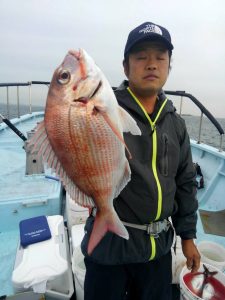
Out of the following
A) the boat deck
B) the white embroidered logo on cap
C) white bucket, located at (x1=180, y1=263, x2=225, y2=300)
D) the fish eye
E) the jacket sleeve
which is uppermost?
Result: the white embroidered logo on cap

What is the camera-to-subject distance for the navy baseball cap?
1.61 metres

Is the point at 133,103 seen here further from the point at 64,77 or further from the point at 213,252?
the point at 213,252

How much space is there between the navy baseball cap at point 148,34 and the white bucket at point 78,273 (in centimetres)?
175

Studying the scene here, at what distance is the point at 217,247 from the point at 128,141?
6.62 feet

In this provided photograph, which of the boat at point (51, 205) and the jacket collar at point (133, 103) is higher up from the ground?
the jacket collar at point (133, 103)

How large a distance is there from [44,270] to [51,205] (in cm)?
143

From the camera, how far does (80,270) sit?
2.28m

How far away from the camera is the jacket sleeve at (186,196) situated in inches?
76.5

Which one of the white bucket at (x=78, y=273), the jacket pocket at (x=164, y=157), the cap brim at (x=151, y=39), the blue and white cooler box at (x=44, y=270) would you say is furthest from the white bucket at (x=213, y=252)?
the cap brim at (x=151, y=39)

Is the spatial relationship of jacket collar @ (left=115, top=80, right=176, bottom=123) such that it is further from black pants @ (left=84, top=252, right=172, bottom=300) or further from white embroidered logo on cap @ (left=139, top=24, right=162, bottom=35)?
black pants @ (left=84, top=252, right=172, bottom=300)

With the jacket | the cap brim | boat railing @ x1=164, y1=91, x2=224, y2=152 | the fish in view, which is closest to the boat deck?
the jacket

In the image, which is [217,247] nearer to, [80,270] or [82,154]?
[80,270]

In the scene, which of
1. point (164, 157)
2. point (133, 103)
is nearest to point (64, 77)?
point (133, 103)

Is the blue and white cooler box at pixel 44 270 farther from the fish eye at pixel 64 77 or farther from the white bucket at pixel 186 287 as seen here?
the fish eye at pixel 64 77
